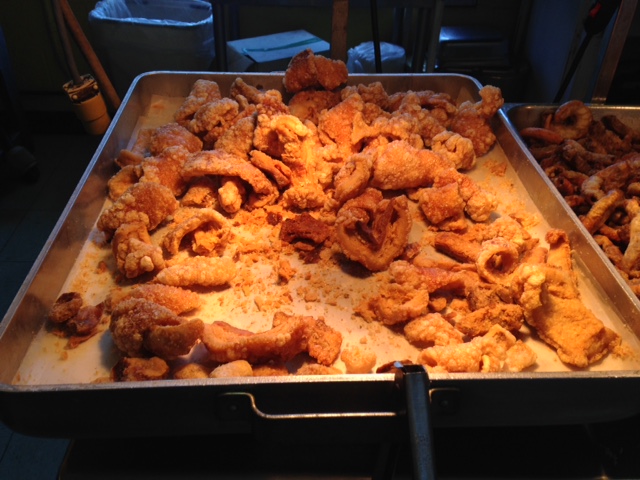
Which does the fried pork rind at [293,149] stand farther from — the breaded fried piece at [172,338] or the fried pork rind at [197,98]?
the breaded fried piece at [172,338]

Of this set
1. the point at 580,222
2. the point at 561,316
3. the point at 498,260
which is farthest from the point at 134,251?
the point at 580,222

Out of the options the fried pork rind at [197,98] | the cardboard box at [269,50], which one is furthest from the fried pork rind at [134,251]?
the cardboard box at [269,50]

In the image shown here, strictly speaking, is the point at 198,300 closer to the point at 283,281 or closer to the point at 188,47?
the point at 283,281

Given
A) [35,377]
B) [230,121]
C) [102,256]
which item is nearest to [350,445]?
[35,377]

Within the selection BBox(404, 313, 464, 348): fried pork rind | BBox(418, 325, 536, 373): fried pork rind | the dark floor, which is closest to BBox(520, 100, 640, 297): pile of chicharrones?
BBox(418, 325, 536, 373): fried pork rind

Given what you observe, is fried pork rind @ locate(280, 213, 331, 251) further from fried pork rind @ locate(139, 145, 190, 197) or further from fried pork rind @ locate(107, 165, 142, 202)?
fried pork rind @ locate(107, 165, 142, 202)

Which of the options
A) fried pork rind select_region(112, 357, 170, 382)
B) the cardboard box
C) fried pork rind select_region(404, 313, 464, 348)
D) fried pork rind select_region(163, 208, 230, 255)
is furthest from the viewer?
the cardboard box

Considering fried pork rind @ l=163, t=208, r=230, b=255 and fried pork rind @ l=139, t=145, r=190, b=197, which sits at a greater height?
fried pork rind @ l=139, t=145, r=190, b=197
